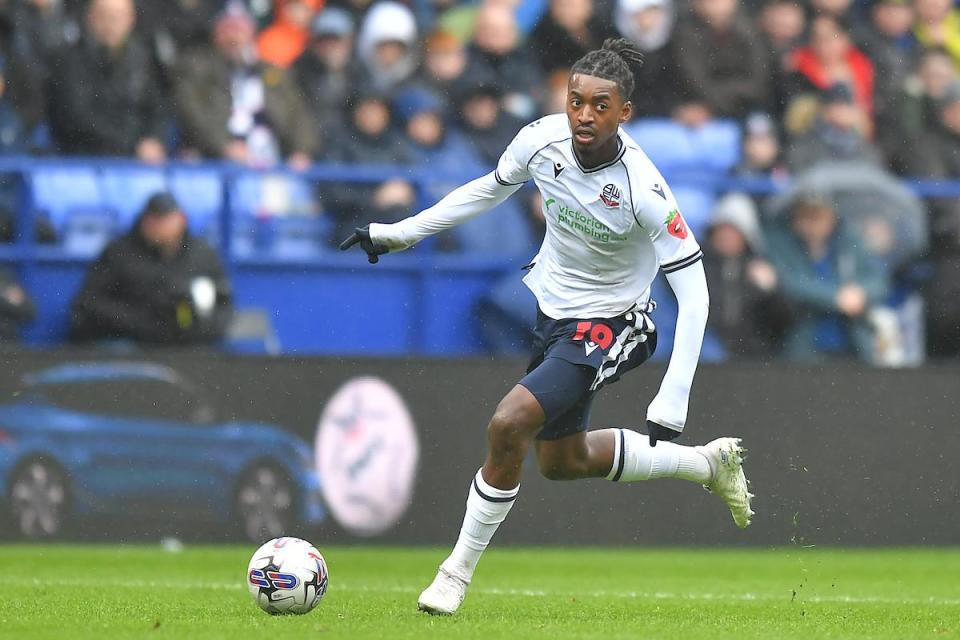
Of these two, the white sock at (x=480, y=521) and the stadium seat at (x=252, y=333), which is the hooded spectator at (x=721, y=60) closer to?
the stadium seat at (x=252, y=333)

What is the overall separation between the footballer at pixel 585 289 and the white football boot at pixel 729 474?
0.05 ft

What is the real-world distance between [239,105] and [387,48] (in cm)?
110

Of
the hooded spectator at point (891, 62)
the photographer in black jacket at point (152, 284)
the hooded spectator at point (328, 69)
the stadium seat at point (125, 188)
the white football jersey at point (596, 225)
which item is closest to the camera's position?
the white football jersey at point (596, 225)

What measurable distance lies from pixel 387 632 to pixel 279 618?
61 centimetres

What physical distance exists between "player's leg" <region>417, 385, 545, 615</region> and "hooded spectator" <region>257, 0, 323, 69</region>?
565 cm

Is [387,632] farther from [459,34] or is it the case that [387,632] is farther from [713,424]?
[459,34]

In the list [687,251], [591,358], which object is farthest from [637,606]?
[687,251]

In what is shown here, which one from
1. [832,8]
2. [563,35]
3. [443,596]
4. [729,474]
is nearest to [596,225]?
[729,474]

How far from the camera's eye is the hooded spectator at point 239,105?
11.1 metres

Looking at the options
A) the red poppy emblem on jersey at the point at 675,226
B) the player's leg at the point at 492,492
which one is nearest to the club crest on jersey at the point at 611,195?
the red poppy emblem on jersey at the point at 675,226

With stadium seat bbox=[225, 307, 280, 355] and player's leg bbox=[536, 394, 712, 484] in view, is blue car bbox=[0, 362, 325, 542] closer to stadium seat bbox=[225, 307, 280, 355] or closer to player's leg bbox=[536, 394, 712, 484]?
stadium seat bbox=[225, 307, 280, 355]

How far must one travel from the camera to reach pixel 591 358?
674 centimetres

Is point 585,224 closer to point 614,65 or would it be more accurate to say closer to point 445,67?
point 614,65

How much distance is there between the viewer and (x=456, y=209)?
6.90 meters
